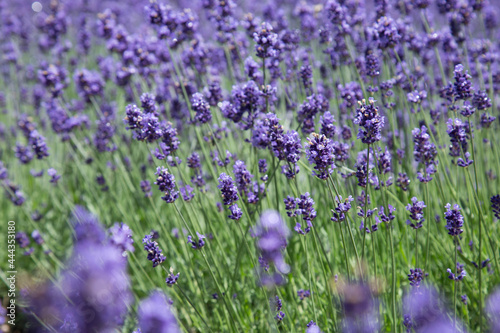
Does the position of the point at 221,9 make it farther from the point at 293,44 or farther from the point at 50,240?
the point at 50,240

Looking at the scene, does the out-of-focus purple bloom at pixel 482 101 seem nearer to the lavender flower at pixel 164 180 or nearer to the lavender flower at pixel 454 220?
the lavender flower at pixel 454 220

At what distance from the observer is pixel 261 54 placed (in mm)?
2850

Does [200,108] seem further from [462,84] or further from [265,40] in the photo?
[462,84]

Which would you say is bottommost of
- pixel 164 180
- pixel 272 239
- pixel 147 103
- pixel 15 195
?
pixel 272 239

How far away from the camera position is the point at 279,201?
3.49 m

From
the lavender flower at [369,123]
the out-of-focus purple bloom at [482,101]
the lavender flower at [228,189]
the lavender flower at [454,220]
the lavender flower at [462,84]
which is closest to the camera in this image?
the lavender flower at [369,123]

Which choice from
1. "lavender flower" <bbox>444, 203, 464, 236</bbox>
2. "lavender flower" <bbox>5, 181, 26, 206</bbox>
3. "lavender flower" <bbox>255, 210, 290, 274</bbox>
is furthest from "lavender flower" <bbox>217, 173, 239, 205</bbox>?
"lavender flower" <bbox>5, 181, 26, 206</bbox>

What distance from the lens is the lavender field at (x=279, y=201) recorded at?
2.00m

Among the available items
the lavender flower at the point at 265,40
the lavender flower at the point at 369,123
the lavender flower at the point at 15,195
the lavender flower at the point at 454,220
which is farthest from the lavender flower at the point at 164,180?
the lavender flower at the point at 15,195

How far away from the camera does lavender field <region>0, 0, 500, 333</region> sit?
78.9 inches

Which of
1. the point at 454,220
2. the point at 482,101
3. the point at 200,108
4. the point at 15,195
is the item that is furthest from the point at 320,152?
the point at 15,195

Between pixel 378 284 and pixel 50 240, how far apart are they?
3.82 metres

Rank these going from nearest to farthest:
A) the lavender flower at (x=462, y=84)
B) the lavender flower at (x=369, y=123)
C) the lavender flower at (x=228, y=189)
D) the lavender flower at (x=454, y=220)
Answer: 1. the lavender flower at (x=369, y=123)
2. the lavender flower at (x=454, y=220)
3. the lavender flower at (x=228, y=189)
4. the lavender flower at (x=462, y=84)

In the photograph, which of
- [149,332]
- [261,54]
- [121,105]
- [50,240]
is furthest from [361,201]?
[121,105]
